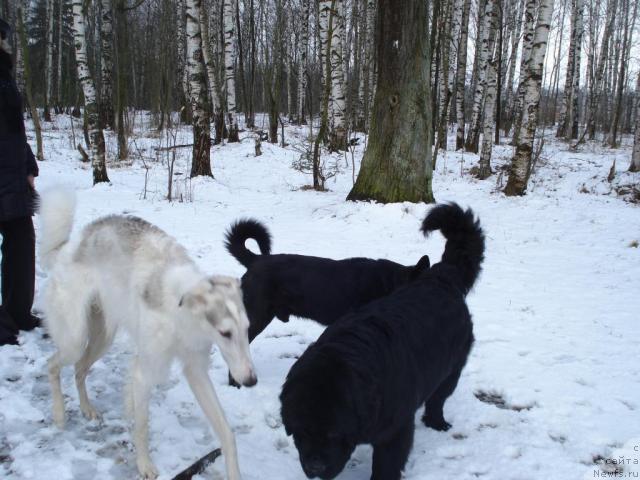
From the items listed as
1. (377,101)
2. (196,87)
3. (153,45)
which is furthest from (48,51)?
(377,101)

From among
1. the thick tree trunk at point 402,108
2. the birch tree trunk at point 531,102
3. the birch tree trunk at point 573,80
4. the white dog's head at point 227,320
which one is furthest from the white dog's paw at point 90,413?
the birch tree trunk at point 573,80

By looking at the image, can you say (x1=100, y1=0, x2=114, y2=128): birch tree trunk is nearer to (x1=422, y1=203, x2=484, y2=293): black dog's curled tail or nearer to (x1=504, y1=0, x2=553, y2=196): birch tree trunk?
(x1=504, y1=0, x2=553, y2=196): birch tree trunk

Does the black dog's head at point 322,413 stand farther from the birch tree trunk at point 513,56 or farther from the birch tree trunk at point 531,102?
the birch tree trunk at point 513,56

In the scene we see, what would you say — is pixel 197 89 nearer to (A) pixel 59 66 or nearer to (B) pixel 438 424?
(B) pixel 438 424

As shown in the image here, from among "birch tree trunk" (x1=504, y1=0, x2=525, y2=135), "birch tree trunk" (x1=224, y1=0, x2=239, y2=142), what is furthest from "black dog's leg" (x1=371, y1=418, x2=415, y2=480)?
"birch tree trunk" (x1=504, y1=0, x2=525, y2=135)

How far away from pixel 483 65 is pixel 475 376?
629 inches

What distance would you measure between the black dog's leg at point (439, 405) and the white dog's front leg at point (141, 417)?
1636mm

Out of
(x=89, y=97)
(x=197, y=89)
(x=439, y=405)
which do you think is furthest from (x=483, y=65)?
(x=439, y=405)

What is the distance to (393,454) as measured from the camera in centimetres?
229

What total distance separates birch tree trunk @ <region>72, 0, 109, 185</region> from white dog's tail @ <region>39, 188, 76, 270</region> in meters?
8.71

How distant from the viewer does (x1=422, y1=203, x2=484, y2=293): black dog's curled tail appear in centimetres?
315

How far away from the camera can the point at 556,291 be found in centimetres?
538

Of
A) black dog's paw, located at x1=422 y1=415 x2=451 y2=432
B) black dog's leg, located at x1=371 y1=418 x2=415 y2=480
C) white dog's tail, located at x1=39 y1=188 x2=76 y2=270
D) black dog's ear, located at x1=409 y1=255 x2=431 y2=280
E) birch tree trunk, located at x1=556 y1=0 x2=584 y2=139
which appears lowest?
black dog's paw, located at x1=422 y1=415 x2=451 y2=432

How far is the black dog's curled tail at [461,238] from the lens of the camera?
3146mm
